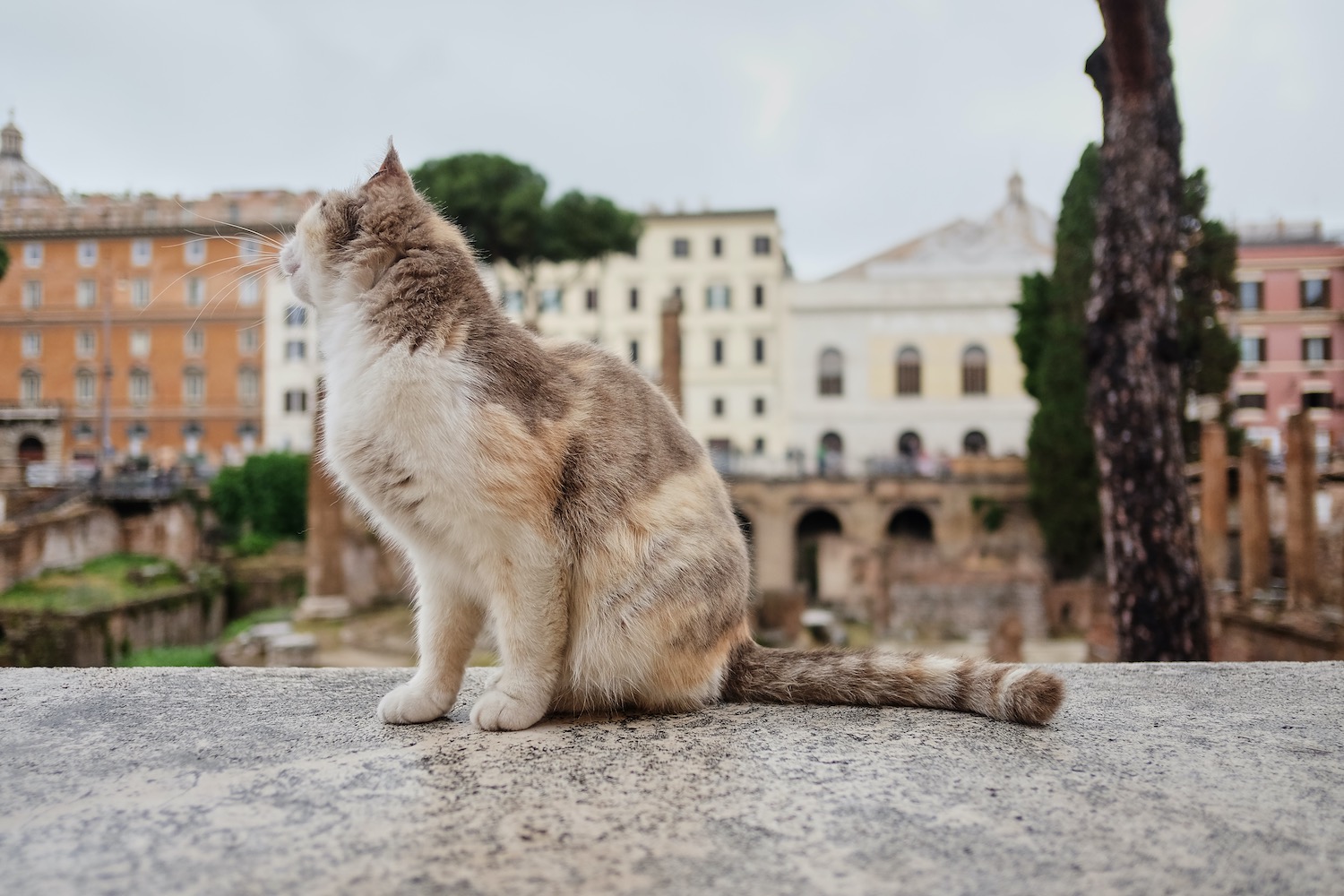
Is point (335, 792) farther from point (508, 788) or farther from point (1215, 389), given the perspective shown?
point (1215, 389)

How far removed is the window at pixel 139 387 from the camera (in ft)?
97.2

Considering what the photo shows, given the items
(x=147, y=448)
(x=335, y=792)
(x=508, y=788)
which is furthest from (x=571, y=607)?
(x=147, y=448)

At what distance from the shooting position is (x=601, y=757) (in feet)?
5.64

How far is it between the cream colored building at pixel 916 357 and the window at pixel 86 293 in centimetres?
2163

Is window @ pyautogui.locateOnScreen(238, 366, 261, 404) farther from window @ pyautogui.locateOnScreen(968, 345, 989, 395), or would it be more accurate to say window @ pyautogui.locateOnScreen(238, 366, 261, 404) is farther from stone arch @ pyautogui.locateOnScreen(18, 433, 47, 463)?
window @ pyautogui.locateOnScreen(968, 345, 989, 395)

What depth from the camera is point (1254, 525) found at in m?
12.2

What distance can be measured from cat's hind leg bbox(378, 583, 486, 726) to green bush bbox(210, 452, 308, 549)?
84.8 ft

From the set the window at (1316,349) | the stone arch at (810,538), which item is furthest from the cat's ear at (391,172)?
the window at (1316,349)

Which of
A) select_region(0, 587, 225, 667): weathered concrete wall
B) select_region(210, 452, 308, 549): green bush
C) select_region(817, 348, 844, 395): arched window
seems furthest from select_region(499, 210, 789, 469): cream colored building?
select_region(0, 587, 225, 667): weathered concrete wall

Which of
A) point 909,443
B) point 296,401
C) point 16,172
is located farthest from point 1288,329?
point 296,401

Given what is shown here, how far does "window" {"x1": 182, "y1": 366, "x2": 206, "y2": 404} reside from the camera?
31.7 m

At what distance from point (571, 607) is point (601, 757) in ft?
1.18

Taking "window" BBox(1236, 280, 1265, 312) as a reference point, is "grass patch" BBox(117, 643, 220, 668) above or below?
below

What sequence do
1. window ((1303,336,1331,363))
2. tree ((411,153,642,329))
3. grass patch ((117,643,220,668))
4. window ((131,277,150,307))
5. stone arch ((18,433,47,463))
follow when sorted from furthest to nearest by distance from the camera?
window ((1303,336,1331,363)), stone arch ((18,433,47,463)), tree ((411,153,642,329)), window ((131,277,150,307)), grass patch ((117,643,220,668))
